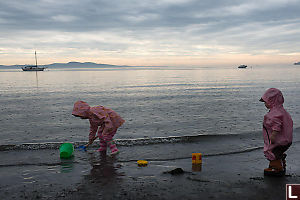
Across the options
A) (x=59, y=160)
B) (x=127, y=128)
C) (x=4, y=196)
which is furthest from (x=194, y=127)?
(x=4, y=196)

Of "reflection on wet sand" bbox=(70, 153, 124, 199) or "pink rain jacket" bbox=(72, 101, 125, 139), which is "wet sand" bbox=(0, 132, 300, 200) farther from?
"pink rain jacket" bbox=(72, 101, 125, 139)

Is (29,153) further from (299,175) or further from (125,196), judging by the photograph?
(299,175)

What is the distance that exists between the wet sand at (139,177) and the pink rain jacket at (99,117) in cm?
84

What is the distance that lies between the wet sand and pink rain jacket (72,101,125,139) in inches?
33.2

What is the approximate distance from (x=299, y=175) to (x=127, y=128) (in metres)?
9.05

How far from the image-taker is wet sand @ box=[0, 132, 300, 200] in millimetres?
5266

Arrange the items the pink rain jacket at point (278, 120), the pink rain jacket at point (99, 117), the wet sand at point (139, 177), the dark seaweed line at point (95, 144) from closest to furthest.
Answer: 1. the wet sand at point (139, 177)
2. the pink rain jacket at point (278, 120)
3. the pink rain jacket at point (99, 117)
4. the dark seaweed line at point (95, 144)

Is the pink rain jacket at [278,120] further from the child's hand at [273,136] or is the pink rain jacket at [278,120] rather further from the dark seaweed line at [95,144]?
the dark seaweed line at [95,144]

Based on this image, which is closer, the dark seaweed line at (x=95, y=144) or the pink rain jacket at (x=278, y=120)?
the pink rain jacket at (x=278, y=120)

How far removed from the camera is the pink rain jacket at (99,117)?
7.75 meters

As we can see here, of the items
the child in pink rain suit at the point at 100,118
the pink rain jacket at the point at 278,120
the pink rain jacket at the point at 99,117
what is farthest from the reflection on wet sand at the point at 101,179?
the pink rain jacket at the point at 278,120

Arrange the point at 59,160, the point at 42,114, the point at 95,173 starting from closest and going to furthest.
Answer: the point at 95,173 → the point at 59,160 → the point at 42,114

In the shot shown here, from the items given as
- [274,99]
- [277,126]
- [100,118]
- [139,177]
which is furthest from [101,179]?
[274,99]

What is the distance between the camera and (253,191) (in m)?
5.31
